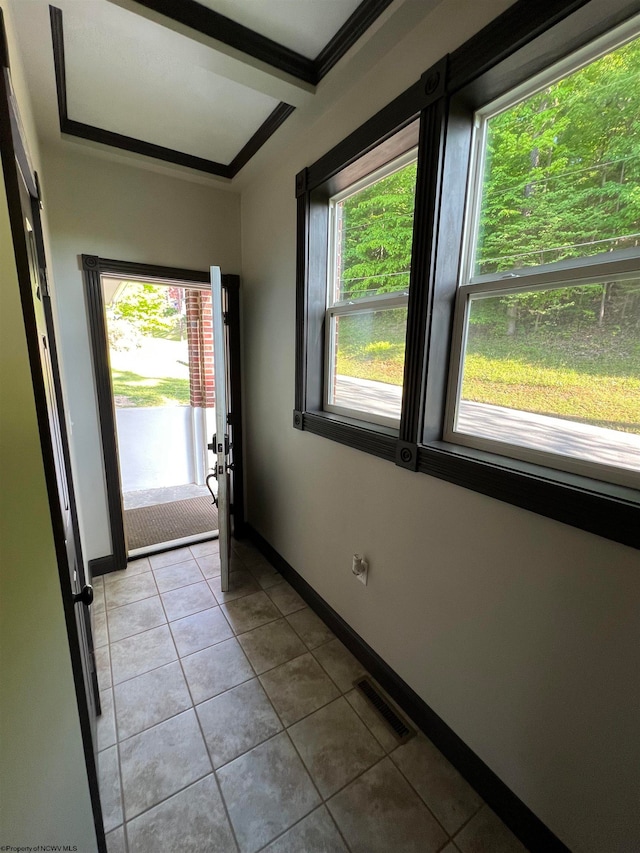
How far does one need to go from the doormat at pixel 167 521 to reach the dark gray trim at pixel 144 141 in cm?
254

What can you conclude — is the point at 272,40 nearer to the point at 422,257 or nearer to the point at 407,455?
the point at 422,257

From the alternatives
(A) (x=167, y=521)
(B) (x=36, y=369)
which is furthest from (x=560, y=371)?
(A) (x=167, y=521)

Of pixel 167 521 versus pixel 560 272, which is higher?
pixel 560 272

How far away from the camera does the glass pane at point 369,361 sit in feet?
5.31

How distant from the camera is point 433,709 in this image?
4.75 feet

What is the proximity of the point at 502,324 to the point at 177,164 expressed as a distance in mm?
2241

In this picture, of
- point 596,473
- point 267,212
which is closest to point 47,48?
point 267,212

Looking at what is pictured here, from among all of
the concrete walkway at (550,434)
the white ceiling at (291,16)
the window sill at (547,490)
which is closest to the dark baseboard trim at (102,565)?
the concrete walkway at (550,434)

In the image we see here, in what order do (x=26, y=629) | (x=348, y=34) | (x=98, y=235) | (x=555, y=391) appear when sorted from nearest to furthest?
(x=26, y=629), (x=555, y=391), (x=348, y=34), (x=98, y=235)

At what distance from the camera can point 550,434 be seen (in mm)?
1125

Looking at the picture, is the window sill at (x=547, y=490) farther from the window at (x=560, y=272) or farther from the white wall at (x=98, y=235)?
the white wall at (x=98, y=235)

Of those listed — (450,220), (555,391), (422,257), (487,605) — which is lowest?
(487,605)

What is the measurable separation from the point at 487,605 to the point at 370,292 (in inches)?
55.2

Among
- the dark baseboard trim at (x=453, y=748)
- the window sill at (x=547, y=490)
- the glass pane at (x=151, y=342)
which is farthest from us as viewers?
the glass pane at (x=151, y=342)
